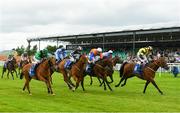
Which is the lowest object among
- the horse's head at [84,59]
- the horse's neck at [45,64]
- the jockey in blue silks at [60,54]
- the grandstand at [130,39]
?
the horse's neck at [45,64]

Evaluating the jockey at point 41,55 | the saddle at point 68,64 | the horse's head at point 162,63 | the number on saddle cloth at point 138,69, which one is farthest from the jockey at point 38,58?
the horse's head at point 162,63

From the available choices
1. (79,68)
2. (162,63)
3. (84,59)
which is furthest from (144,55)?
(79,68)

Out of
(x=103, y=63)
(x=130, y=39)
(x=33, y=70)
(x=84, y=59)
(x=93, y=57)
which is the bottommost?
(x=33, y=70)

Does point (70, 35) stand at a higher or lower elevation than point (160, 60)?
higher

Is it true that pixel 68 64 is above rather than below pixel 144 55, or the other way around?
below

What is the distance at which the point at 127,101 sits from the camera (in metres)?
13.9

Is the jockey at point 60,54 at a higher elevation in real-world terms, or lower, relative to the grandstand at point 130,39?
lower

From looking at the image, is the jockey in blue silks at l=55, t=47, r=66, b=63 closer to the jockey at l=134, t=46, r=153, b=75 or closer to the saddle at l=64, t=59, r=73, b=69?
the saddle at l=64, t=59, r=73, b=69

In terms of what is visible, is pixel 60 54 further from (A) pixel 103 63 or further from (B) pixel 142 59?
(B) pixel 142 59

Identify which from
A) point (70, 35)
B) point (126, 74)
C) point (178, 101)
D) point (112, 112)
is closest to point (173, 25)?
point (70, 35)

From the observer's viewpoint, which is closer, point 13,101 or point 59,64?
point 13,101

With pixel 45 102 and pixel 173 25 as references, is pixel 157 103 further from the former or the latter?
pixel 173 25

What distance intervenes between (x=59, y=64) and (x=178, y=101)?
294 inches

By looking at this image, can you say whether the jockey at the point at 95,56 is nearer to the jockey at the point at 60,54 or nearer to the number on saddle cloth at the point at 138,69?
the number on saddle cloth at the point at 138,69
